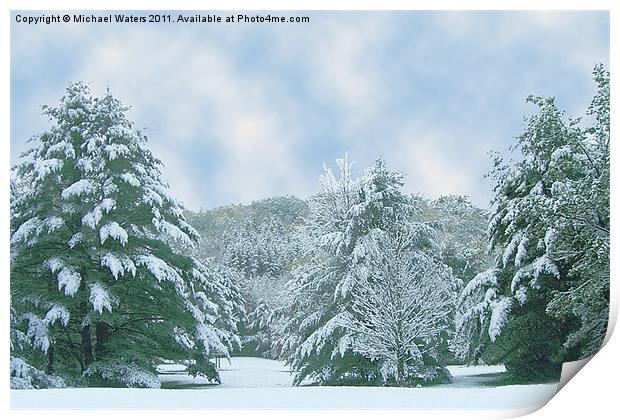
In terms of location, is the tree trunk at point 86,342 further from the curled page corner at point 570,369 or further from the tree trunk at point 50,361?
the curled page corner at point 570,369

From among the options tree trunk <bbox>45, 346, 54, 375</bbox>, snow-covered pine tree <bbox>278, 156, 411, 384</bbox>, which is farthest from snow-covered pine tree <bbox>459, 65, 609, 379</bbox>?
tree trunk <bbox>45, 346, 54, 375</bbox>

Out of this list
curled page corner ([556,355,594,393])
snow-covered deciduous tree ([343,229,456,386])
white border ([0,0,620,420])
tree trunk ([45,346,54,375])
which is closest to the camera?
white border ([0,0,620,420])

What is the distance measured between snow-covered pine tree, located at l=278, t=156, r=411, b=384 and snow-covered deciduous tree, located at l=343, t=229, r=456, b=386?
0.13 metres

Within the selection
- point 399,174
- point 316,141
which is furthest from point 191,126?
point 399,174

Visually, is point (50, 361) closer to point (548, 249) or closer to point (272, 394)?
point (272, 394)

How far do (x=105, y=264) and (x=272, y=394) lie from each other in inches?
102

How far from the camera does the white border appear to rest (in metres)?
11.6

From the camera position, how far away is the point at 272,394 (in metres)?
11.8

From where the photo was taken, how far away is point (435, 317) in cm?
1191

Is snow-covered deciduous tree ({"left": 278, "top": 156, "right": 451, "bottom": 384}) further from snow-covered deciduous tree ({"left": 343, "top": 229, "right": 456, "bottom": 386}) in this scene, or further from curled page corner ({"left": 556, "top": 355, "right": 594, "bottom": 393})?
curled page corner ({"left": 556, "top": 355, "right": 594, "bottom": 393})

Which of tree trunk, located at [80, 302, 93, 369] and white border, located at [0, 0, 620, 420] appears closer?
white border, located at [0, 0, 620, 420]
